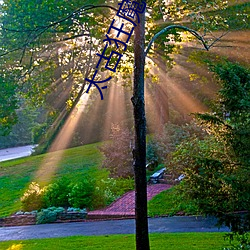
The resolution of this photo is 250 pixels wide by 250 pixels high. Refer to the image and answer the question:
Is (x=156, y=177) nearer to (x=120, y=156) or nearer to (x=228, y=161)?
(x=120, y=156)

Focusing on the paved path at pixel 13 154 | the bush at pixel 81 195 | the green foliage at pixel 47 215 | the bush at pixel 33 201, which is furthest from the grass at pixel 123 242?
the paved path at pixel 13 154

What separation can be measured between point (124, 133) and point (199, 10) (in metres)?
7.92

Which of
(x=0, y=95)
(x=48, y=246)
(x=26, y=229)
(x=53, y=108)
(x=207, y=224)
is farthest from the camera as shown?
(x=53, y=108)

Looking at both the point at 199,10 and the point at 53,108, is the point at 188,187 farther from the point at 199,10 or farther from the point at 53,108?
the point at 53,108

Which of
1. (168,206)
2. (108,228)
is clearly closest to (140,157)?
(108,228)

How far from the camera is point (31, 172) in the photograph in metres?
20.3

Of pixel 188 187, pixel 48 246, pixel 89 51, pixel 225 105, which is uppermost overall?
pixel 89 51

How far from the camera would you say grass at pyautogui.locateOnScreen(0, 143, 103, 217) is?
565 inches

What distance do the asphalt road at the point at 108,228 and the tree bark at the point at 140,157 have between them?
3461 millimetres

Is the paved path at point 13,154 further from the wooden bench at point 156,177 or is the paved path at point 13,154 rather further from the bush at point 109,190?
the wooden bench at point 156,177

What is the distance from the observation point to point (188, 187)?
441 centimetres

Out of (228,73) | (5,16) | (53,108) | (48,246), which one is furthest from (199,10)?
(53,108)

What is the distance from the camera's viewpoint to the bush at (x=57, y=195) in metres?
11.5

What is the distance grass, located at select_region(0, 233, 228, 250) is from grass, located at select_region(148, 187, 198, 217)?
6.10 ft
